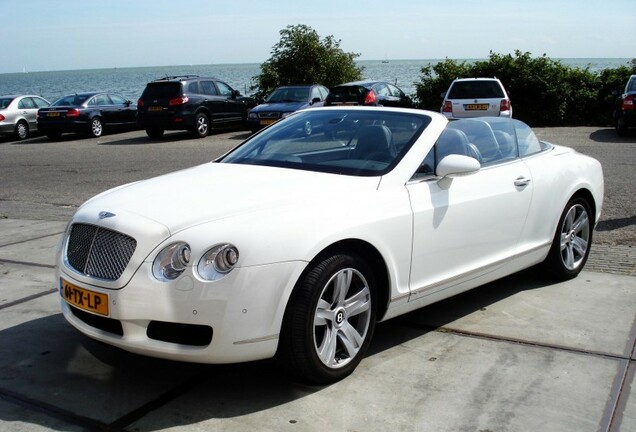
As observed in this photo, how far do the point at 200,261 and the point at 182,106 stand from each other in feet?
57.1

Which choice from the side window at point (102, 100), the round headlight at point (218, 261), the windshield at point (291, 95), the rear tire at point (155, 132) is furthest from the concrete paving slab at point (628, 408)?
the side window at point (102, 100)

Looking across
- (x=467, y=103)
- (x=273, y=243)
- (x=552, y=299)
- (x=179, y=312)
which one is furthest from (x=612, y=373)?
(x=467, y=103)

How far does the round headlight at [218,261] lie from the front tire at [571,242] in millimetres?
3093

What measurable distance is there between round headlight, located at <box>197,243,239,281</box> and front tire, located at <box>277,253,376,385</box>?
0.38 metres

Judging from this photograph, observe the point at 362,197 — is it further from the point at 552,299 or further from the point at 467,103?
the point at 467,103

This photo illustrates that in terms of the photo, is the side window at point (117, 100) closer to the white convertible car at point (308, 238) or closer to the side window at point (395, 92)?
the side window at point (395, 92)

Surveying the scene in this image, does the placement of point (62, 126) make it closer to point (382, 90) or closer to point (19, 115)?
point (19, 115)

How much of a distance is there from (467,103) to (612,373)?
16.1 m

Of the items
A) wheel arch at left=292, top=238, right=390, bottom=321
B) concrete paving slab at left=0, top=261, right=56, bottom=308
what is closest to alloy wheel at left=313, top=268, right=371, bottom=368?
wheel arch at left=292, top=238, right=390, bottom=321

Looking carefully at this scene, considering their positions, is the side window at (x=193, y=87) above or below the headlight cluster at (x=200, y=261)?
above

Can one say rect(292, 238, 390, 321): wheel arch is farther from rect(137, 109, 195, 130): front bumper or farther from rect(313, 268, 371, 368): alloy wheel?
rect(137, 109, 195, 130): front bumper

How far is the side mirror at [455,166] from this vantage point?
Answer: 4.52 m

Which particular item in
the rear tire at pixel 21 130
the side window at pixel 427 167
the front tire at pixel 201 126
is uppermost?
the side window at pixel 427 167

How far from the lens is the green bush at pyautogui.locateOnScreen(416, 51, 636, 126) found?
22453 millimetres
